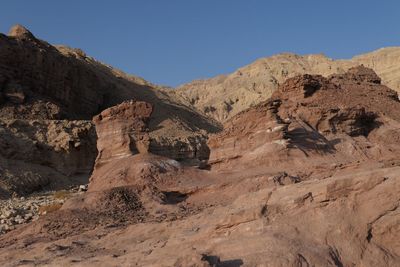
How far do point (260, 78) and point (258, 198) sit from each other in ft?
287

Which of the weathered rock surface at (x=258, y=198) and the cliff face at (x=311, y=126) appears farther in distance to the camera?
the cliff face at (x=311, y=126)

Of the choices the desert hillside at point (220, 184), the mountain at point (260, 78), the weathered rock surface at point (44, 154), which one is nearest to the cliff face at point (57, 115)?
the weathered rock surface at point (44, 154)

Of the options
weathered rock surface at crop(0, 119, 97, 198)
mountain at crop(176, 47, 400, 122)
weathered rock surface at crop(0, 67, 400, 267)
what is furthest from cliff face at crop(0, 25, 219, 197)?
mountain at crop(176, 47, 400, 122)

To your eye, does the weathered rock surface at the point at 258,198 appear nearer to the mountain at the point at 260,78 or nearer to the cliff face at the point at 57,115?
the cliff face at the point at 57,115

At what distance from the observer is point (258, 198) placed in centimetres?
823

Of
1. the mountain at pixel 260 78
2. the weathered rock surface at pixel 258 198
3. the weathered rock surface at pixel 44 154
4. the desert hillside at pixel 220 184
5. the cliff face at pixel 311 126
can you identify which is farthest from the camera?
the mountain at pixel 260 78

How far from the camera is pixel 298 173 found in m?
14.9

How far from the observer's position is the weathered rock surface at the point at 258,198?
7098mm

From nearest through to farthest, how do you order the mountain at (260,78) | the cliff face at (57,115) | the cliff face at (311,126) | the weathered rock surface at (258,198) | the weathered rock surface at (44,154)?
1. the weathered rock surface at (258,198)
2. the cliff face at (311,126)
3. the weathered rock surface at (44,154)
4. the cliff face at (57,115)
5. the mountain at (260,78)

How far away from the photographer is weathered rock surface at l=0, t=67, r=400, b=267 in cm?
710

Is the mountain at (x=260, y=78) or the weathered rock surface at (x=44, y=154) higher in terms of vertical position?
the mountain at (x=260, y=78)

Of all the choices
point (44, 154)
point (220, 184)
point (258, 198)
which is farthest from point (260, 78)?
point (258, 198)

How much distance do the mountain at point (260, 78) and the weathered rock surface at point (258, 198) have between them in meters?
61.5

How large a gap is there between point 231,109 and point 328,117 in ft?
226
